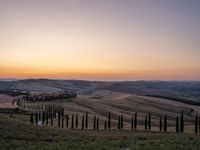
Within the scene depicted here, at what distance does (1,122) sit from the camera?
3622cm

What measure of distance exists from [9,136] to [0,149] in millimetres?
6136

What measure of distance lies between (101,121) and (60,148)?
61.7 meters

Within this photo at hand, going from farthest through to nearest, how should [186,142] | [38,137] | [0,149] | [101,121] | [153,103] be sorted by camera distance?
[153,103], [101,121], [38,137], [186,142], [0,149]

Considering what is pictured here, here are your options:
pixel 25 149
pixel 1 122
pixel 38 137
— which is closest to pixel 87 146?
pixel 25 149

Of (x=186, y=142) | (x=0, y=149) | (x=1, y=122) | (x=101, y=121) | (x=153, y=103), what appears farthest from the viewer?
(x=153, y=103)

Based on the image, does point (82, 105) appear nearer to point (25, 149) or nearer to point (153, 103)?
point (153, 103)

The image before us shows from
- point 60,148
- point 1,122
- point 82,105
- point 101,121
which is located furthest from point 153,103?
point 60,148

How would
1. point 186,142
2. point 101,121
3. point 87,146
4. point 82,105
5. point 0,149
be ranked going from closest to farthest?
point 0,149
point 87,146
point 186,142
point 101,121
point 82,105

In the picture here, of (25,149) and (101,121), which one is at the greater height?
(25,149)

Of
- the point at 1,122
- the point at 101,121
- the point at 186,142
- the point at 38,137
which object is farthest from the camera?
the point at 101,121

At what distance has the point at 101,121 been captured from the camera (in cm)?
8544

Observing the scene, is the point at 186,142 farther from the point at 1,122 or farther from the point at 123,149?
the point at 1,122

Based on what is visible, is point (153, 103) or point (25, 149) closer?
point (25, 149)

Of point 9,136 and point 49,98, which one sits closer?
point 9,136
